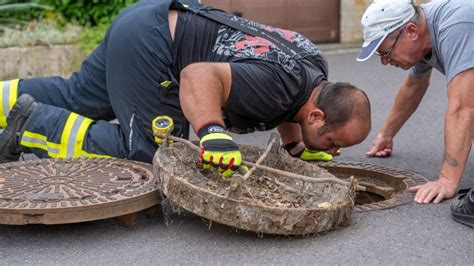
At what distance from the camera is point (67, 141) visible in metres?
4.39

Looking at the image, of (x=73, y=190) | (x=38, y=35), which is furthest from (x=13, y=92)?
(x=38, y=35)

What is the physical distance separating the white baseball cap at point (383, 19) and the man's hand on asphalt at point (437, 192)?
730 mm

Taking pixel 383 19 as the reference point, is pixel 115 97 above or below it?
below

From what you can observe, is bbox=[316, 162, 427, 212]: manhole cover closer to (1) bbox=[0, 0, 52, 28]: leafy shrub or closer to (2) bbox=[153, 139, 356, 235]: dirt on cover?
(2) bbox=[153, 139, 356, 235]: dirt on cover

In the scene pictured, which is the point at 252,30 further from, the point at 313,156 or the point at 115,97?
the point at 313,156

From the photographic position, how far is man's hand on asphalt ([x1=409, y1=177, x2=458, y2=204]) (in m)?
3.79

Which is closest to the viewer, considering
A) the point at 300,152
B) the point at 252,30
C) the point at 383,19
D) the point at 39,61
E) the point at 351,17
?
the point at 383,19

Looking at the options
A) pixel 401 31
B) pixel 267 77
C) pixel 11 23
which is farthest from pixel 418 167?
pixel 11 23

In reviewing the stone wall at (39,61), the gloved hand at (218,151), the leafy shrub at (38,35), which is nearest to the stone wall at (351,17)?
the leafy shrub at (38,35)

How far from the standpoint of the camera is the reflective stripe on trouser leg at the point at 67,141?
14.4ft

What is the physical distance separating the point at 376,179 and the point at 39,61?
407 cm

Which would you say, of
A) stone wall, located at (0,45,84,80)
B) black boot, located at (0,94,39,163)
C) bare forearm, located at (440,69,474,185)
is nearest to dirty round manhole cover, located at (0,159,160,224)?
black boot, located at (0,94,39,163)

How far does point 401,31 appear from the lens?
13.3 ft

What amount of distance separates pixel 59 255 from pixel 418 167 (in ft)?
7.88
